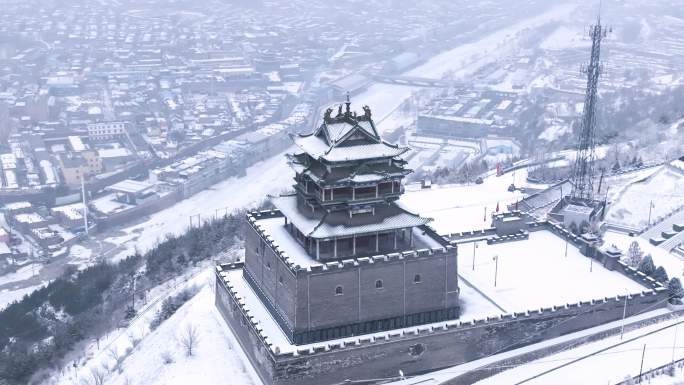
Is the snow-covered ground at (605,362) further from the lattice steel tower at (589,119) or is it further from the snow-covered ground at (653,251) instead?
the lattice steel tower at (589,119)

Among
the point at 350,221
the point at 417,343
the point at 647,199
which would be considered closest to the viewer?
the point at 350,221

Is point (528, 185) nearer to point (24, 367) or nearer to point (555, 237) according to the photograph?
point (555, 237)

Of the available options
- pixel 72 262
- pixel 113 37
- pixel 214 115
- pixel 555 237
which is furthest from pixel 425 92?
pixel 555 237

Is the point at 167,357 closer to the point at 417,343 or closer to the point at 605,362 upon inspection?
the point at 417,343

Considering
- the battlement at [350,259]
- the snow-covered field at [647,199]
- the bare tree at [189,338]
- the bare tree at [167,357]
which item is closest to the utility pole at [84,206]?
the bare tree at [189,338]

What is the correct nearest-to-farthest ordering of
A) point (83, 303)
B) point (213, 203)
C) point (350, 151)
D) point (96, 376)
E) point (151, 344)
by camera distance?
1. point (350, 151)
2. point (96, 376)
3. point (151, 344)
4. point (83, 303)
5. point (213, 203)

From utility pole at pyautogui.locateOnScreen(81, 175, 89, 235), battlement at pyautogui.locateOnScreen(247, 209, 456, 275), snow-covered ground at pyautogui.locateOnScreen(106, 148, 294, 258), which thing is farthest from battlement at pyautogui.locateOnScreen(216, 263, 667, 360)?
utility pole at pyautogui.locateOnScreen(81, 175, 89, 235)

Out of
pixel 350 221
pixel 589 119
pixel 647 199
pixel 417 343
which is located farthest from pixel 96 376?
pixel 647 199
